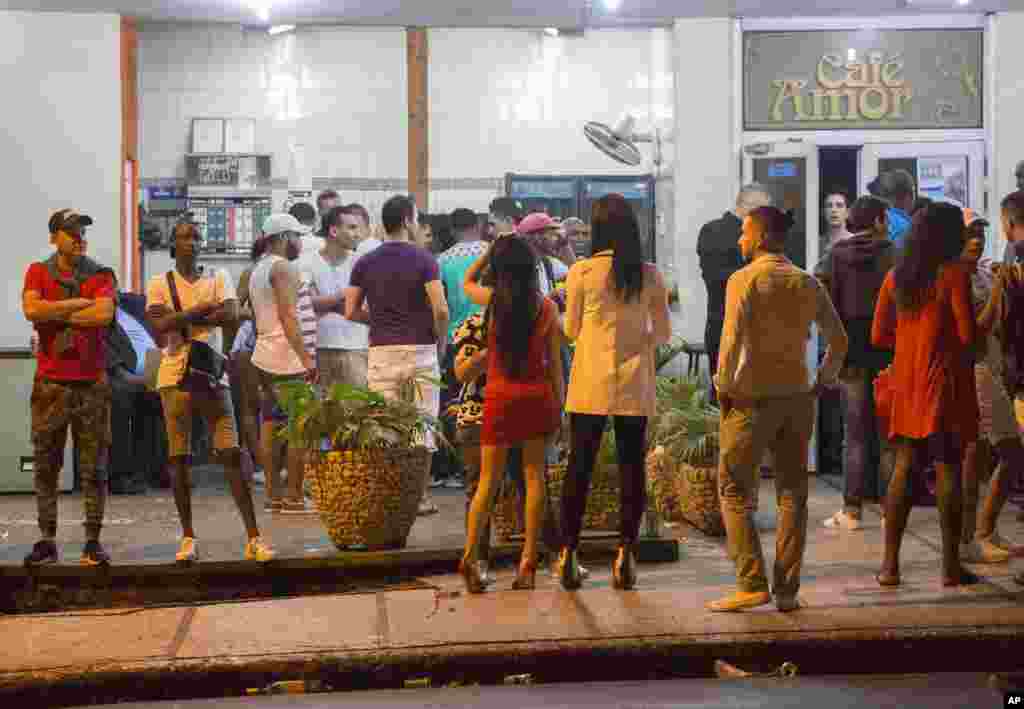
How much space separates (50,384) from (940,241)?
479cm

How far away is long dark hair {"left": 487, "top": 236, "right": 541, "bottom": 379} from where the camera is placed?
822 centimetres

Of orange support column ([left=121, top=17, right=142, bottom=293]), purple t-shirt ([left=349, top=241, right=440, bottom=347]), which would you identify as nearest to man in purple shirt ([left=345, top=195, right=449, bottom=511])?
purple t-shirt ([left=349, top=241, right=440, bottom=347])

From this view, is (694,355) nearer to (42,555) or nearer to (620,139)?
(620,139)

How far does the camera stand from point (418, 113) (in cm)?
1844

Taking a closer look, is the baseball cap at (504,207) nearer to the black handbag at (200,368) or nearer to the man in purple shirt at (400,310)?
the man in purple shirt at (400,310)

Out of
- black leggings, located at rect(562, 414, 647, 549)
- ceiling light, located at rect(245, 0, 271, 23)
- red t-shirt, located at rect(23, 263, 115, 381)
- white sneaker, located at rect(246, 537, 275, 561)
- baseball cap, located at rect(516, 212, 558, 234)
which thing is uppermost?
ceiling light, located at rect(245, 0, 271, 23)

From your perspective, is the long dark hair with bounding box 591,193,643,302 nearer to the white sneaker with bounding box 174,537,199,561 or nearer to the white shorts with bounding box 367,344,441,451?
the white shorts with bounding box 367,344,441,451

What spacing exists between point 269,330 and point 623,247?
374cm

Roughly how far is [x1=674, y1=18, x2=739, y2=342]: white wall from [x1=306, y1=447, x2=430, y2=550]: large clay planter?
548cm

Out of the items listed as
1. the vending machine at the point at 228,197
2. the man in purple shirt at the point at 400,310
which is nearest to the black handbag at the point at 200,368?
the man in purple shirt at the point at 400,310

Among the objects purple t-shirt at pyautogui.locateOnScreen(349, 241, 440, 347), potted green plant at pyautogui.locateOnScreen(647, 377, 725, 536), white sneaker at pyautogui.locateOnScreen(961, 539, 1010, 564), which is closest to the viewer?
white sneaker at pyautogui.locateOnScreen(961, 539, 1010, 564)

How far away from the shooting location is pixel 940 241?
26.7ft

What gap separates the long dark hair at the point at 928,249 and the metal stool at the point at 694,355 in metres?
5.58

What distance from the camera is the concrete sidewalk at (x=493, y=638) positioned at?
23.1 ft
